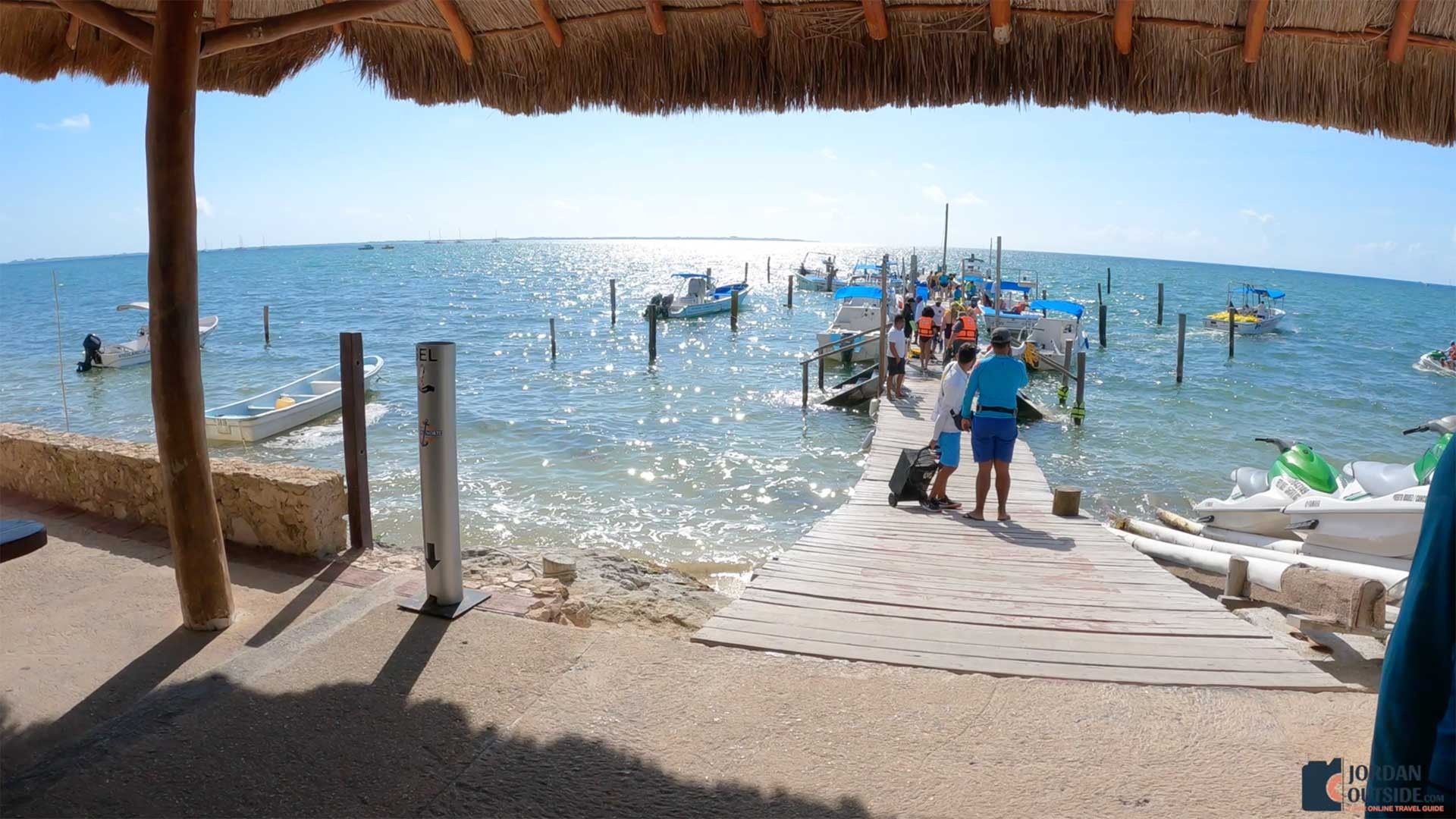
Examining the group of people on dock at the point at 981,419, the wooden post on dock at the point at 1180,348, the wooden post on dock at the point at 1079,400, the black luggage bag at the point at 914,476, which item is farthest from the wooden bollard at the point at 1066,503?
the wooden post on dock at the point at 1180,348

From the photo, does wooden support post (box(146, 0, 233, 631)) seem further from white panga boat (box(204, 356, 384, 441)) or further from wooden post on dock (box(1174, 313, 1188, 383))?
wooden post on dock (box(1174, 313, 1188, 383))

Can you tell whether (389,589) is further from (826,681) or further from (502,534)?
(502,534)

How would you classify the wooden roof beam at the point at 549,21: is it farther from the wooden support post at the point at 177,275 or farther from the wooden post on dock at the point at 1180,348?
the wooden post on dock at the point at 1180,348

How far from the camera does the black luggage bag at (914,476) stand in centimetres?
815

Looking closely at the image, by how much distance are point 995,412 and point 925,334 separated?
10.6 m

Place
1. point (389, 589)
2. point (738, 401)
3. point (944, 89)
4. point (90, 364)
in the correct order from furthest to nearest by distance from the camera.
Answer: point (90, 364) < point (738, 401) < point (389, 589) < point (944, 89)

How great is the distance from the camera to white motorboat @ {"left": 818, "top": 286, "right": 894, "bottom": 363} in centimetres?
2497

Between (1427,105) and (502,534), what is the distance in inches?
395

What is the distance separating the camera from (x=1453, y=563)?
1202 millimetres

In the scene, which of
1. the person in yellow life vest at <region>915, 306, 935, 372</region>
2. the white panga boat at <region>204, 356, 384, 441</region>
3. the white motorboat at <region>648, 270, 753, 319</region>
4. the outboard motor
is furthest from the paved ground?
the white motorboat at <region>648, 270, 753, 319</region>

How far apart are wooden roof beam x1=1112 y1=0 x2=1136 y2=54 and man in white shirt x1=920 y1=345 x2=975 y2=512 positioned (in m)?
4.28

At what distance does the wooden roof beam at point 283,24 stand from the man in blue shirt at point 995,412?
16.4 feet

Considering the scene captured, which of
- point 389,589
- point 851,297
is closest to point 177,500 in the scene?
point 389,589

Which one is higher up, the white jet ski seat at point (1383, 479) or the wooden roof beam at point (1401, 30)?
the wooden roof beam at point (1401, 30)
